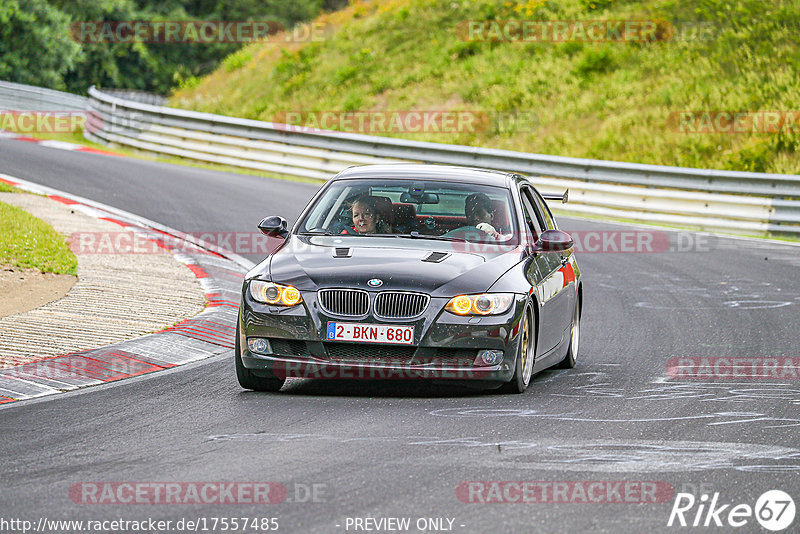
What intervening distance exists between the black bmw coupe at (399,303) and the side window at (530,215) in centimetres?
36

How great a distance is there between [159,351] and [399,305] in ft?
8.60

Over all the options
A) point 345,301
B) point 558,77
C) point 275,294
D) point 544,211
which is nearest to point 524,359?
point 345,301

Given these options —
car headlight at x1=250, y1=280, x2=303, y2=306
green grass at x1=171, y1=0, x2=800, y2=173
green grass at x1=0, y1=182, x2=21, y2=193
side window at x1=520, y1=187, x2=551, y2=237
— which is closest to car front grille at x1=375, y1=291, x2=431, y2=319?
car headlight at x1=250, y1=280, x2=303, y2=306

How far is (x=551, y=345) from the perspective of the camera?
9.23 meters

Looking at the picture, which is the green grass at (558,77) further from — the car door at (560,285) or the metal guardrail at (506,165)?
the car door at (560,285)

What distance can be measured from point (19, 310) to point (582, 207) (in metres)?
14.2

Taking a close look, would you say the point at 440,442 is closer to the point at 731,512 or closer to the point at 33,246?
the point at 731,512

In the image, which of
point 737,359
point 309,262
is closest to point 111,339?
point 309,262

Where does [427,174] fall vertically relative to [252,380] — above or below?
above

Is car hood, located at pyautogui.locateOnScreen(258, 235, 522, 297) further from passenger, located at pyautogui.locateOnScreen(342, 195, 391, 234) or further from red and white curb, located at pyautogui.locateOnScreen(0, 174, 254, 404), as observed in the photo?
red and white curb, located at pyautogui.locateOnScreen(0, 174, 254, 404)

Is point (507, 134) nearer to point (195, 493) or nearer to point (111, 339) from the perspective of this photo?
point (111, 339)

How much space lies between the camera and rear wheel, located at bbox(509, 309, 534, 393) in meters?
8.22

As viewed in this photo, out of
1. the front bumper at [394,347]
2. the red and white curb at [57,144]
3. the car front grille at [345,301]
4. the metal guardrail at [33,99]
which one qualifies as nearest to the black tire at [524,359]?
the front bumper at [394,347]

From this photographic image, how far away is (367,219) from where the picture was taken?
9195mm
